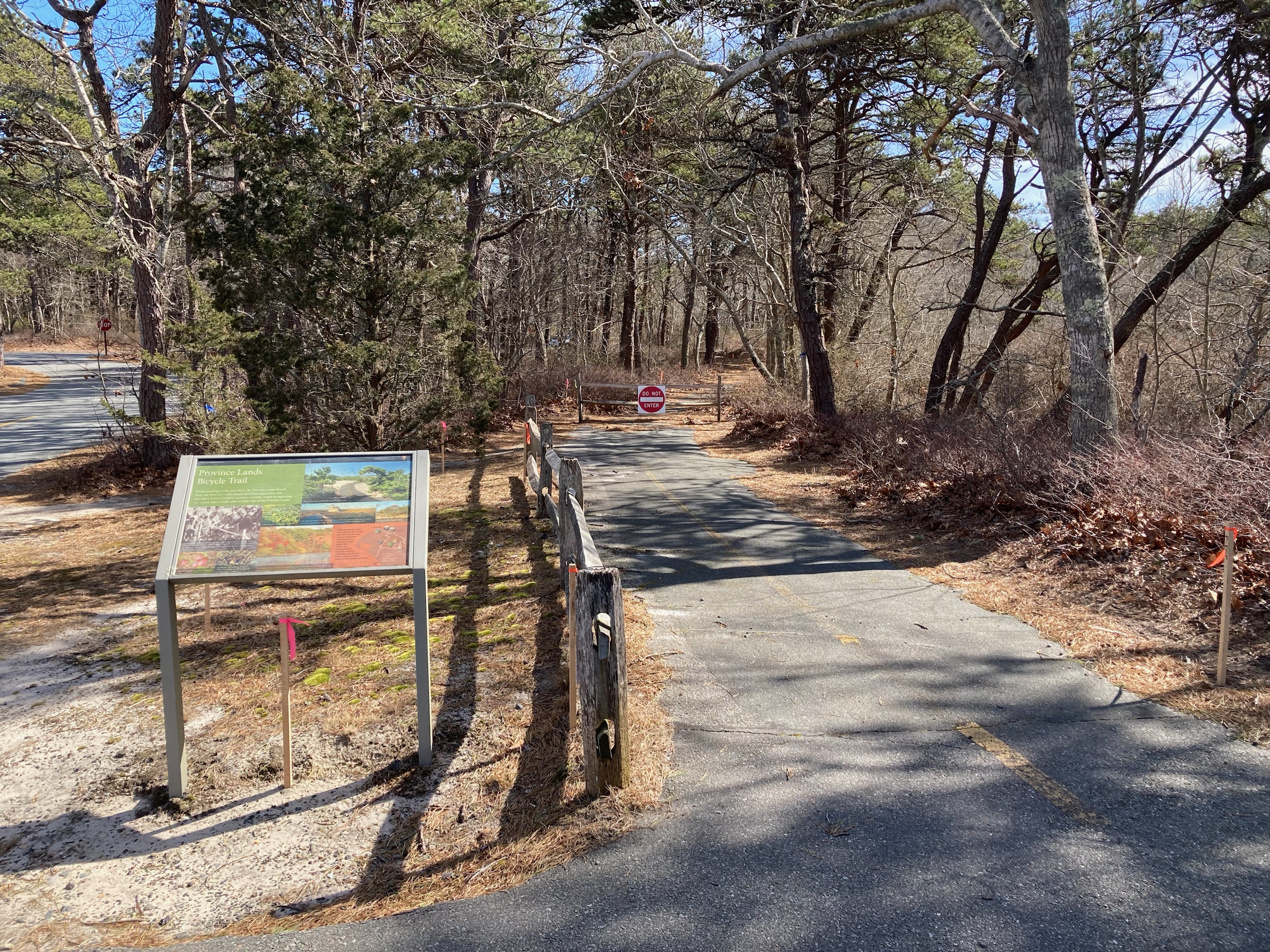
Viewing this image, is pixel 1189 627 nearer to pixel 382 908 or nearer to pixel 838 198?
pixel 382 908

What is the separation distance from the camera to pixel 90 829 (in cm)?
418

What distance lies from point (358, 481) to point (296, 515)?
395mm

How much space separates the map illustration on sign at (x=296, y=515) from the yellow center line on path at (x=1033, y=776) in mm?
3310

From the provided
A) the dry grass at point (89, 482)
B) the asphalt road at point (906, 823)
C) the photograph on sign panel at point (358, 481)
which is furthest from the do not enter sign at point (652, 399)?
the photograph on sign panel at point (358, 481)

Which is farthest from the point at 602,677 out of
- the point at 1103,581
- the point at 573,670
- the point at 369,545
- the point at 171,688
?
the point at 1103,581

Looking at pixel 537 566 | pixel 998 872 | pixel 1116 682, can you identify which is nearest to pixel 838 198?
pixel 537 566

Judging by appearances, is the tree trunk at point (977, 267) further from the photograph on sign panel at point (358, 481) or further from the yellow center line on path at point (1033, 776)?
the photograph on sign panel at point (358, 481)

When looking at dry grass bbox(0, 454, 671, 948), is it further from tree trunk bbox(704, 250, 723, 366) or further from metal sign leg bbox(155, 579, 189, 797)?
tree trunk bbox(704, 250, 723, 366)

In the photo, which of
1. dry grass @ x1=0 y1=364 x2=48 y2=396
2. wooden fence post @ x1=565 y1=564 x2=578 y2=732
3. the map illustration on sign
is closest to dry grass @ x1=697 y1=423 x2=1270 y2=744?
wooden fence post @ x1=565 y1=564 x2=578 y2=732

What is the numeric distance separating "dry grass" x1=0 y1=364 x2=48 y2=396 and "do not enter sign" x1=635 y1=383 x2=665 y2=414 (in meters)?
25.4

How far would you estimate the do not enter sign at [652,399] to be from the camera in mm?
22625

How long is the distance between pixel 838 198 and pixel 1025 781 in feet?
65.8

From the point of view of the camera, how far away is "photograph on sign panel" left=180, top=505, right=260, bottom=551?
434 centimetres

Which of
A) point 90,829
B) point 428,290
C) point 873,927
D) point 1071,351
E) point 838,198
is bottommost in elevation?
point 90,829
